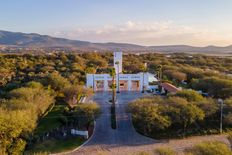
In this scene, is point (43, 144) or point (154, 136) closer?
point (43, 144)

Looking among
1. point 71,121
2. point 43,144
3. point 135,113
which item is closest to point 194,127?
point 135,113

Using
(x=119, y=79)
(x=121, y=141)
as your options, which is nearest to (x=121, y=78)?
(x=119, y=79)

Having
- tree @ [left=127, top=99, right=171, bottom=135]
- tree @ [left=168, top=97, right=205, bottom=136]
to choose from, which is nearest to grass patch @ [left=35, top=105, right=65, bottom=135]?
tree @ [left=127, top=99, right=171, bottom=135]

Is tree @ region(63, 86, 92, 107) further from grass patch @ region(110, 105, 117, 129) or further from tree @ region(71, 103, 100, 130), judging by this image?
tree @ region(71, 103, 100, 130)

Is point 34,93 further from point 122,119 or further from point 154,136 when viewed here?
point 154,136

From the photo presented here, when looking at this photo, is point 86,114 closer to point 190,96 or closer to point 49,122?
point 49,122

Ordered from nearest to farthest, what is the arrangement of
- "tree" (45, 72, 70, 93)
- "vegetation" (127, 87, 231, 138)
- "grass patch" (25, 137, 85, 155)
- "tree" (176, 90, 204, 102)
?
"grass patch" (25, 137, 85, 155), "vegetation" (127, 87, 231, 138), "tree" (176, 90, 204, 102), "tree" (45, 72, 70, 93)
